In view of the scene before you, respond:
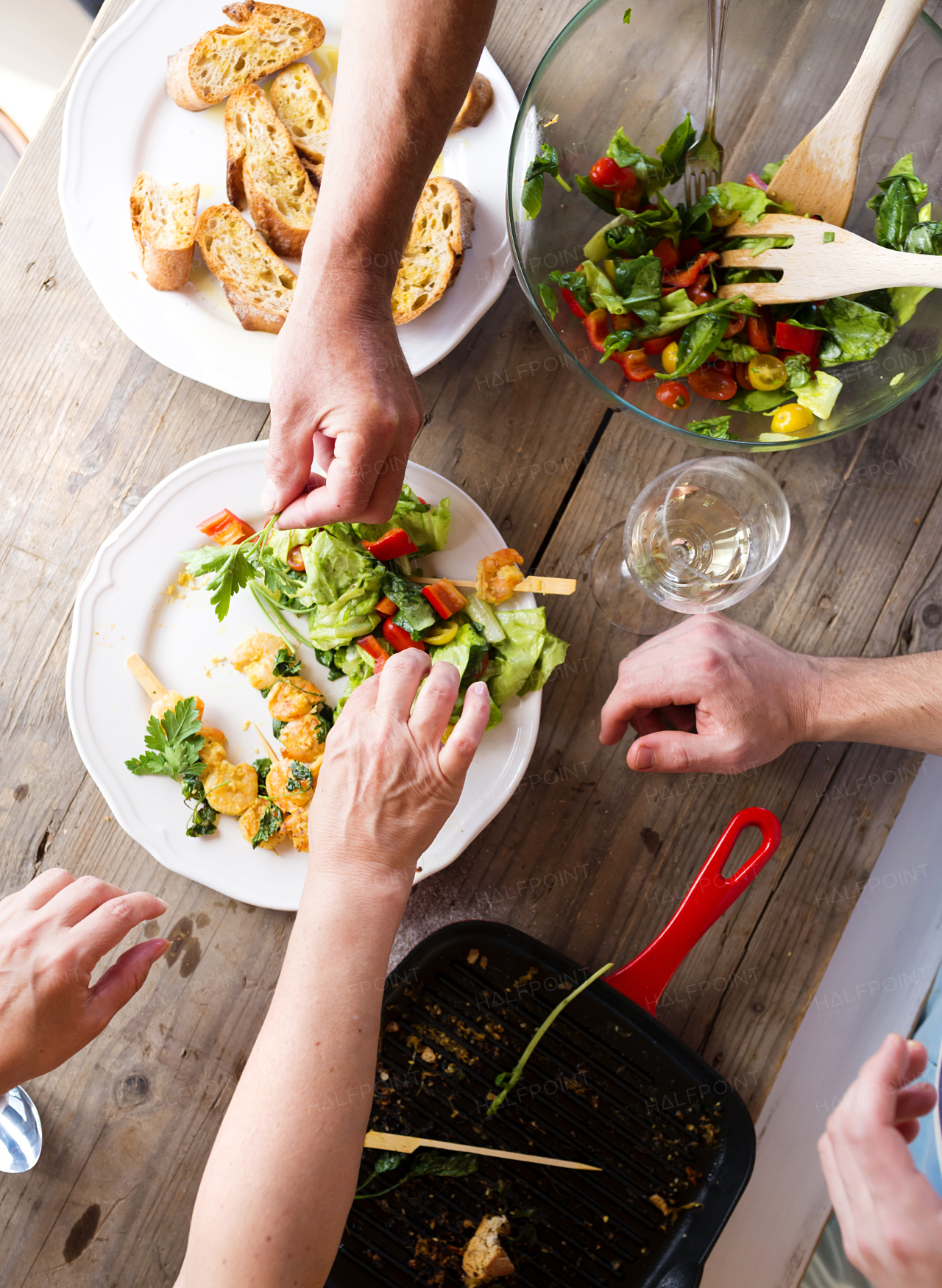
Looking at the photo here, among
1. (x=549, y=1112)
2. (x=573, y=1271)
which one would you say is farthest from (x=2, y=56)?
(x=573, y=1271)

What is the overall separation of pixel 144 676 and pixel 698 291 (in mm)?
1435

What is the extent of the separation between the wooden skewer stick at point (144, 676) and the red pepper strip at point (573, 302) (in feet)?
3.94

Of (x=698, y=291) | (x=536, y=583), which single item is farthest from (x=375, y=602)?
(x=698, y=291)

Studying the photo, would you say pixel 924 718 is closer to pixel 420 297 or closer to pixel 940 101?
pixel 940 101

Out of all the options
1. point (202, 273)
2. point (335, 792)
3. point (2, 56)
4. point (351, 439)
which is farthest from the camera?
point (2, 56)

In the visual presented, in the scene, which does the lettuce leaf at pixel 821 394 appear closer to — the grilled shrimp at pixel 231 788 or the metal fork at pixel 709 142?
the metal fork at pixel 709 142

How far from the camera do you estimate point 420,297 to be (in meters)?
1.72

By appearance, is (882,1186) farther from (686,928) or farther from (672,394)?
(672,394)

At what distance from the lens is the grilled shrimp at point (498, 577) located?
5.77ft

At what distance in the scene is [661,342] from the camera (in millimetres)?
1629

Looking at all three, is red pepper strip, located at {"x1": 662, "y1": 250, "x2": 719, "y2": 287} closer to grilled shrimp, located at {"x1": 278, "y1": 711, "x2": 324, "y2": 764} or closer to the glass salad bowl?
the glass salad bowl

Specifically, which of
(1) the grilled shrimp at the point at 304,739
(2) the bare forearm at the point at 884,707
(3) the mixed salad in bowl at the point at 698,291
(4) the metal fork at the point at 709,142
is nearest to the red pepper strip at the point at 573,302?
(3) the mixed salad in bowl at the point at 698,291

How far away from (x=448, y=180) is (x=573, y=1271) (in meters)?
2.39

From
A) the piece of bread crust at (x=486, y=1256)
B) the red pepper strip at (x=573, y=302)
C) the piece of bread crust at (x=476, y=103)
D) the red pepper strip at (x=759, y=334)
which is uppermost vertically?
the piece of bread crust at (x=476, y=103)
